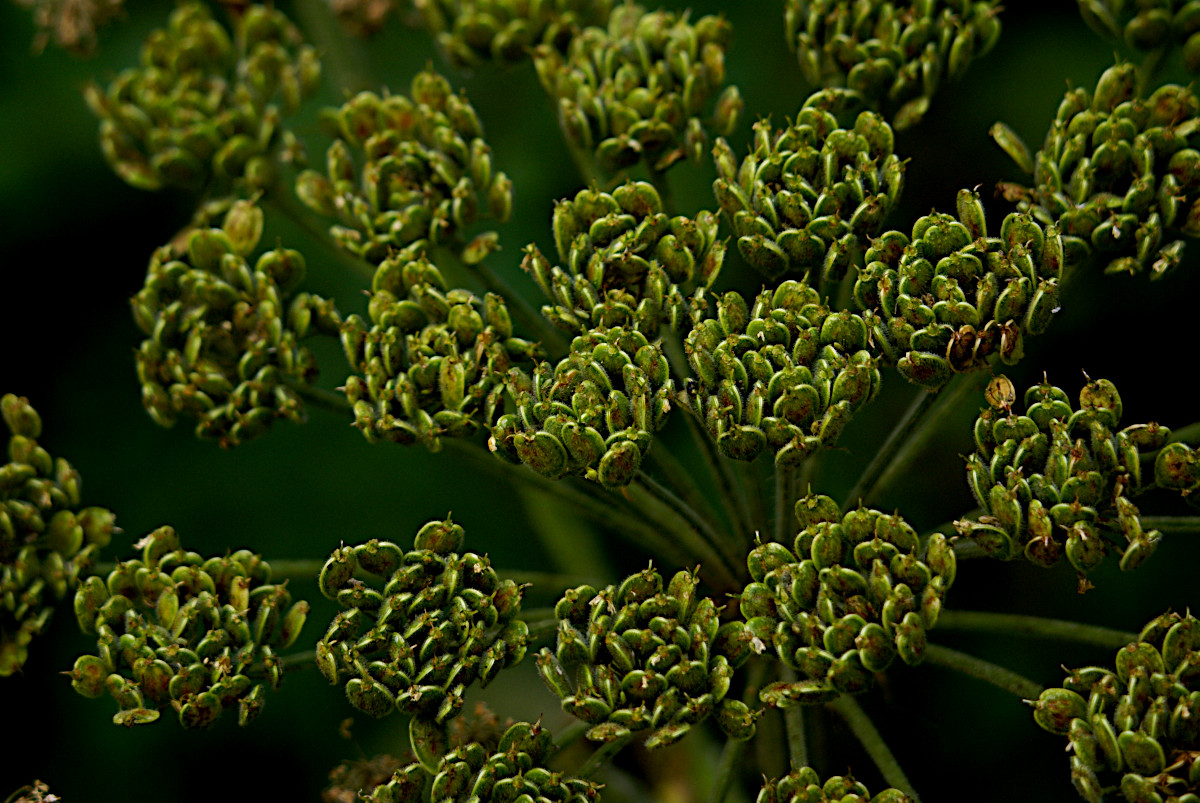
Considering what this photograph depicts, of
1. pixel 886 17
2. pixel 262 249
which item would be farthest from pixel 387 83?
pixel 886 17

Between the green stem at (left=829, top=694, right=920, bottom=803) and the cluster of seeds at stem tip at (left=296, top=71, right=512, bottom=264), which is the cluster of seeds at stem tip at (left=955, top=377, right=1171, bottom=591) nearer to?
the green stem at (left=829, top=694, right=920, bottom=803)

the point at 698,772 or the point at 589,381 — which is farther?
the point at 698,772

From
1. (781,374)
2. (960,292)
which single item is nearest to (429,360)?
(781,374)

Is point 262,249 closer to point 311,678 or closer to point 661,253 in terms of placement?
point 311,678

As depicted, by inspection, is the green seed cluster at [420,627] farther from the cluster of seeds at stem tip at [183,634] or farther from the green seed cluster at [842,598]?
the green seed cluster at [842,598]

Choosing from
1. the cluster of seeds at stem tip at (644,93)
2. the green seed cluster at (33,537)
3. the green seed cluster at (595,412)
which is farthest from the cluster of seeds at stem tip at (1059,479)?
the green seed cluster at (33,537)

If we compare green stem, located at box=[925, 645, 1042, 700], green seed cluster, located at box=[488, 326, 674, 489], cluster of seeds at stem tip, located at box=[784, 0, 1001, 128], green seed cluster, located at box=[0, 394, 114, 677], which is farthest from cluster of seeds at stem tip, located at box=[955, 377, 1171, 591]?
green seed cluster, located at box=[0, 394, 114, 677]
